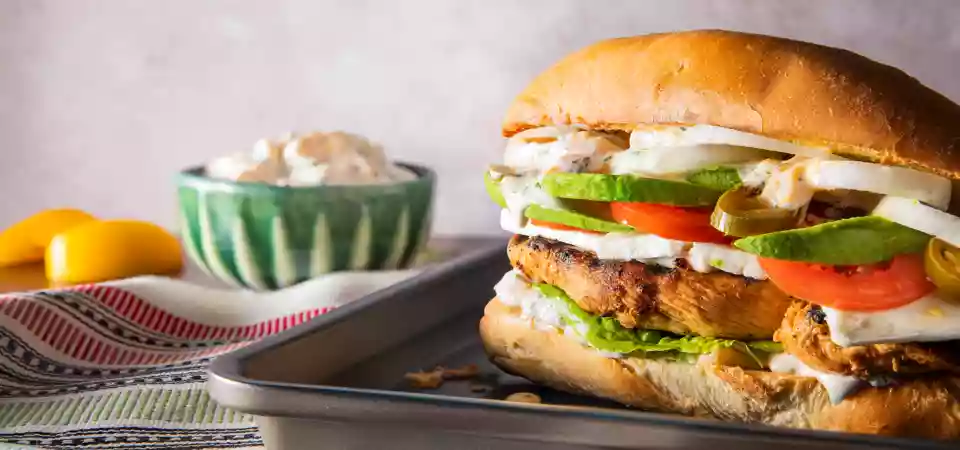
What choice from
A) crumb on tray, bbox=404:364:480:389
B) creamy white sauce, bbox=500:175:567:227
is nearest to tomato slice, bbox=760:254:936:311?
creamy white sauce, bbox=500:175:567:227

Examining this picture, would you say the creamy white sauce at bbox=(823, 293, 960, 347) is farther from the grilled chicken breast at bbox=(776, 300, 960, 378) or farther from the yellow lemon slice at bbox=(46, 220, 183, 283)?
the yellow lemon slice at bbox=(46, 220, 183, 283)

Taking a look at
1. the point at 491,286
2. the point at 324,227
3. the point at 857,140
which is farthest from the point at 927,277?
the point at 324,227

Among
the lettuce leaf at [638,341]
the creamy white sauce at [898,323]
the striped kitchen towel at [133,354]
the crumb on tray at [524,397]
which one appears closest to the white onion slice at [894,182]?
the creamy white sauce at [898,323]

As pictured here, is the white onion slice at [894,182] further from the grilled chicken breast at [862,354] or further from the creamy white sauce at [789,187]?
the grilled chicken breast at [862,354]

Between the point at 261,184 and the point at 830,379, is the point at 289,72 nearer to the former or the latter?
the point at 261,184

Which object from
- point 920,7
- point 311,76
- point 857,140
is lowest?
point 311,76

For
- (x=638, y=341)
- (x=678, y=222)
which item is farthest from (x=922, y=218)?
(x=638, y=341)

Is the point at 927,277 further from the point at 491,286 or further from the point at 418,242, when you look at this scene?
the point at 418,242
